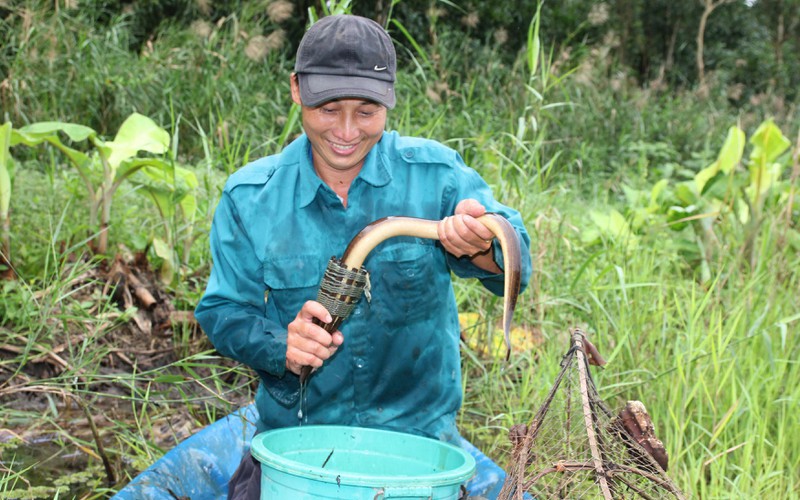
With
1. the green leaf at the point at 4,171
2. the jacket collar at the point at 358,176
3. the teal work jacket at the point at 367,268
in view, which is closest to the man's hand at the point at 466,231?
the teal work jacket at the point at 367,268

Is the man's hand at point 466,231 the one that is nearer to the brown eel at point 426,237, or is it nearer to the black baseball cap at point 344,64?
the brown eel at point 426,237

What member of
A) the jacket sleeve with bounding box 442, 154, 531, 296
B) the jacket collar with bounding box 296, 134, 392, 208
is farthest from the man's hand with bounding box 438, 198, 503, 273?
the jacket collar with bounding box 296, 134, 392, 208

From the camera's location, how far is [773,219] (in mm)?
4098

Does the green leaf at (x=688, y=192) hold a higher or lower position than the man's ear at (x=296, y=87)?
lower

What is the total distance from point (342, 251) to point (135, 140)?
193 cm

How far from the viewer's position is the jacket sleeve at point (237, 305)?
2.51 metres

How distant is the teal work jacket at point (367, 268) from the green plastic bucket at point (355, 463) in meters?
0.21

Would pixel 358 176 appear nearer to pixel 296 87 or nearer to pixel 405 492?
pixel 296 87

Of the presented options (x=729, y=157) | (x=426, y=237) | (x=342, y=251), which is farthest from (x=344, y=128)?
(x=729, y=157)

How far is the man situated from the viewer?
248 cm

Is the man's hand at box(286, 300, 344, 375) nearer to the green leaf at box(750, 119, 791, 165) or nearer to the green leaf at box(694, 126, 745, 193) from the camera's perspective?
the green leaf at box(694, 126, 745, 193)

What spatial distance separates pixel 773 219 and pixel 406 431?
2.25m

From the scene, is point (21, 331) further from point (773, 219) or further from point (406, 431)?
point (773, 219)

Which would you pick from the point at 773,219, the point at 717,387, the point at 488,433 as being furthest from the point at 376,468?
the point at 773,219
